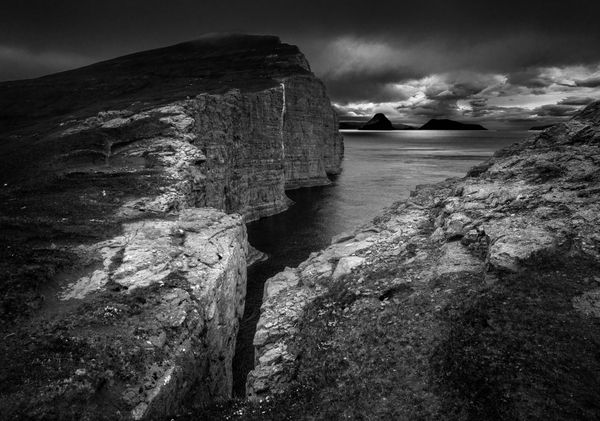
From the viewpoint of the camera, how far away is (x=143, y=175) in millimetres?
38906

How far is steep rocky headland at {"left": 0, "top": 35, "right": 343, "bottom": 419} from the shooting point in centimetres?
1538

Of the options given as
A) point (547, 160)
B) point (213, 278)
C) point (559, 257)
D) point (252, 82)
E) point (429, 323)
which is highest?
point (252, 82)

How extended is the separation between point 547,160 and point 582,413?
18.1m

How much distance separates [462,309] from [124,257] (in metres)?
21.4

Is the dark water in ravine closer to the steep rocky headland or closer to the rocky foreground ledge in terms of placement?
the steep rocky headland

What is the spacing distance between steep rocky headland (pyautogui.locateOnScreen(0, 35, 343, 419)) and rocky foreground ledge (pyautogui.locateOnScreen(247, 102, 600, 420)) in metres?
5.40

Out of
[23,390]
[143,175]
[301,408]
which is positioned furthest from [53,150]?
[301,408]

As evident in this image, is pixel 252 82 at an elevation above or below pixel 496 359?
above

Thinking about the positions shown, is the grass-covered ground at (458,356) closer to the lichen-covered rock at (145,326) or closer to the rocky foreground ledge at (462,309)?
the rocky foreground ledge at (462,309)

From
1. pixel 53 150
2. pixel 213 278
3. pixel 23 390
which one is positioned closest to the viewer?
pixel 23 390

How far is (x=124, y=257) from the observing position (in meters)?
23.6

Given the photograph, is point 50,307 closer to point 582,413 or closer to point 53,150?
point 582,413

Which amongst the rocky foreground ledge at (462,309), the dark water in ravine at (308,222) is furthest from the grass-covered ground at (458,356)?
the dark water in ravine at (308,222)

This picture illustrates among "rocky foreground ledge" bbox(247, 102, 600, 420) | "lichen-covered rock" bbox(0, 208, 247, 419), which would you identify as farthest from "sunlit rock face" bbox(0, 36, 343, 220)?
"rocky foreground ledge" bbox(247, 102, 600, 420)
